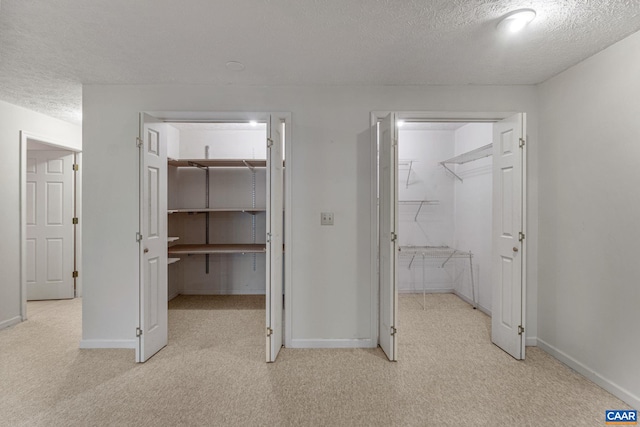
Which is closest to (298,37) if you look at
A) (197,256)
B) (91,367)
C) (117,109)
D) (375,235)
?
(375,235)

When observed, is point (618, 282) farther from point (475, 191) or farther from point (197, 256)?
point (197, 256)

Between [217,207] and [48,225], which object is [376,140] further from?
[48,225]

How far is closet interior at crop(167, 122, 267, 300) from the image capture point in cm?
432

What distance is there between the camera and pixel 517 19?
1.72 m

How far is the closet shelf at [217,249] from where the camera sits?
146 inches

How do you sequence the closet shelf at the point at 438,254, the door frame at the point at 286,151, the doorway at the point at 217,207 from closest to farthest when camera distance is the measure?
the door frame at the point at 286,151 → the closet shelf at the point at 438,254 → the doorway at the point at 217,207

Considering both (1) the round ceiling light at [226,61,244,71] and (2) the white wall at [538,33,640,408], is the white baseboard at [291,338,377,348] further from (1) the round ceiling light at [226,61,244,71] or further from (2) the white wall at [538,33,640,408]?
(1) the round ceiling light at [226,61,244,71]

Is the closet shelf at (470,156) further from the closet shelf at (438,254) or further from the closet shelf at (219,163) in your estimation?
the closet shelf at (219,163)

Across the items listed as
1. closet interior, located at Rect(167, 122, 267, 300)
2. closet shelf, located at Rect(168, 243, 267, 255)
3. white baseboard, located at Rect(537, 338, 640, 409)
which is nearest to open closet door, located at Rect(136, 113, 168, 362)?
closet shelf, located at Rect(168, 243, 267, 255)

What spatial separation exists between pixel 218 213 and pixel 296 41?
9.74 ft

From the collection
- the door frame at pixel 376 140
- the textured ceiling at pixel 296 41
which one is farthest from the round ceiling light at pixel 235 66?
the door frame at pixel 376 140

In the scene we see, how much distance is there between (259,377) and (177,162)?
9.50 feet

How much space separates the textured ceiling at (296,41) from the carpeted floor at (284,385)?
2.36m

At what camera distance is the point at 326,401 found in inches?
77.0
